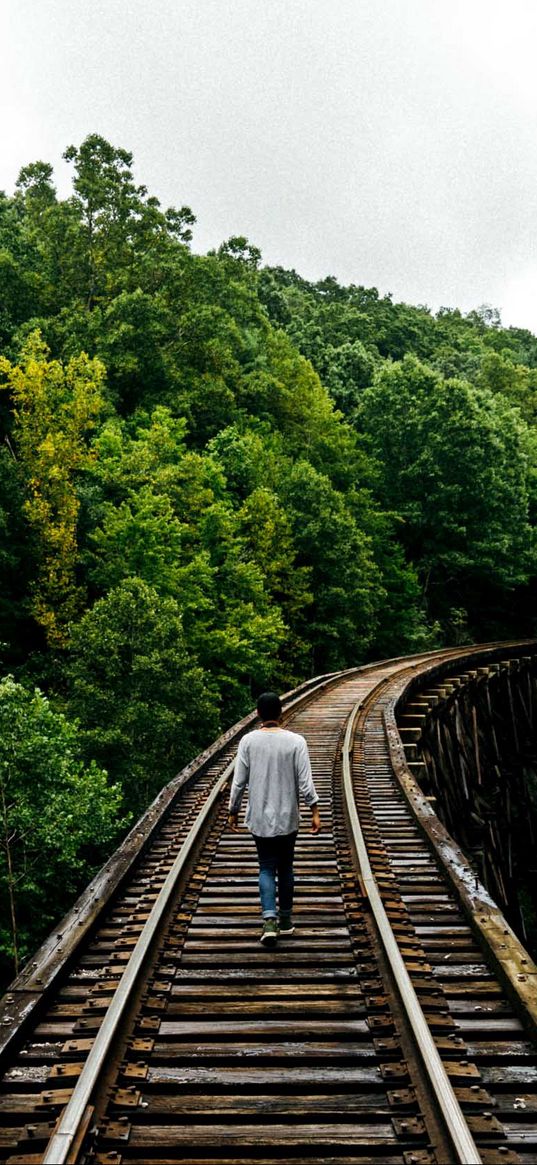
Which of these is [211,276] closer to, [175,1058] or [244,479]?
[244,479]

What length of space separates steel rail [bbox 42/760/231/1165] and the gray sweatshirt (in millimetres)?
851

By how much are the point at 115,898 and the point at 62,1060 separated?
2.21 metres

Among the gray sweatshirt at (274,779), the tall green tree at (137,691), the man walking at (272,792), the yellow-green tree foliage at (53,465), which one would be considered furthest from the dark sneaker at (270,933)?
the yellow-green tree foliage at (53,465)

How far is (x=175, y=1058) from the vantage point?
12.2 ft

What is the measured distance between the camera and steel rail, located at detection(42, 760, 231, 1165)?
2.85 metres

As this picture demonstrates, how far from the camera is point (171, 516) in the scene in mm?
26203

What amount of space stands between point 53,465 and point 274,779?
2274 cm

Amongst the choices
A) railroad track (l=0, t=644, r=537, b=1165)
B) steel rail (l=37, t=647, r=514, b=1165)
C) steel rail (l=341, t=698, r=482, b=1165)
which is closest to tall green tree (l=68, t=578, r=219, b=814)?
steel rail (l=37, t=647, r=514, b=1165)

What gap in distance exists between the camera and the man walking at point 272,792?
4992 mm

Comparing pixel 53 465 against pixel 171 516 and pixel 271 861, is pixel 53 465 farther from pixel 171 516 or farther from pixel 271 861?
pixel 271 861

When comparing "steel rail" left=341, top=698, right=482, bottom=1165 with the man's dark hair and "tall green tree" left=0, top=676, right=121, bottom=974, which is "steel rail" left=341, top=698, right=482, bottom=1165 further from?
"tall green tree" left=0, top=676, right=121, bottom=974

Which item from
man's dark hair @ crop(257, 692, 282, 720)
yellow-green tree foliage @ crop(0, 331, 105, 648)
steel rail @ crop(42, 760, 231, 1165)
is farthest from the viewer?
yellow-green tree foliage @ crop(0, 331, 105, 648)

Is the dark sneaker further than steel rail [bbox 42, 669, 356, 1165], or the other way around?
the dark sneaker

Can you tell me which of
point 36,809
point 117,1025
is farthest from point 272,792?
point 36,809
